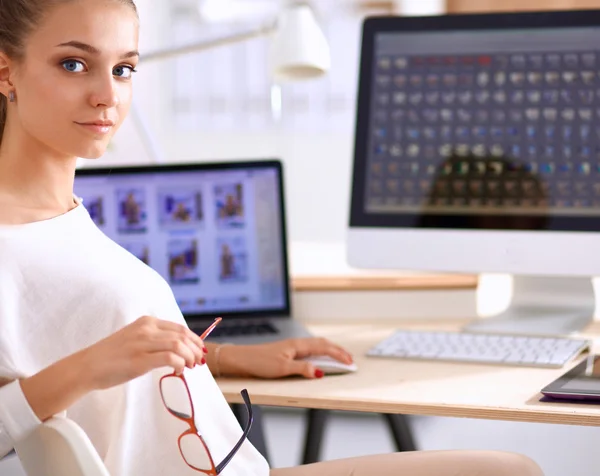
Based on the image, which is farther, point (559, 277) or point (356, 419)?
point (356, 419)

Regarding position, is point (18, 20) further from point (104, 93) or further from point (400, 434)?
point (400, 434)

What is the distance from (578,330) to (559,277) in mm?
180

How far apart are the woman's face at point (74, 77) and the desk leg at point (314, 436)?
3.07 feet

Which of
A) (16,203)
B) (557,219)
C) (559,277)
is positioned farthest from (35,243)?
(559,277)

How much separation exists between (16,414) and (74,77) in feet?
1.16

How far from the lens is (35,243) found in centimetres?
100

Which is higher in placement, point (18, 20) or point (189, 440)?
point (18, 20)

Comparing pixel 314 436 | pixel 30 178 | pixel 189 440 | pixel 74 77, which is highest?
pixel 74 77

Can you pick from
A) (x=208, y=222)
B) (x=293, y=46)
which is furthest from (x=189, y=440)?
(x=293, y=46)

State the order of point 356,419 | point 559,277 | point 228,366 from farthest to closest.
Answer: point 356,419 < point 559,277 < point 228,366

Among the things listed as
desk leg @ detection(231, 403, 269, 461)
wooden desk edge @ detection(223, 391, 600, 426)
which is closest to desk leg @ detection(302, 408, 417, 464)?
desk leg @ detection(231, 403, 269, 461)

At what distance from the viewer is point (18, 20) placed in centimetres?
100

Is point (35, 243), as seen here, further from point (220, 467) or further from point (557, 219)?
point (557, 219)

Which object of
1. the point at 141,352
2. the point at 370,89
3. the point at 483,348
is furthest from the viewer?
the point at 370,89
